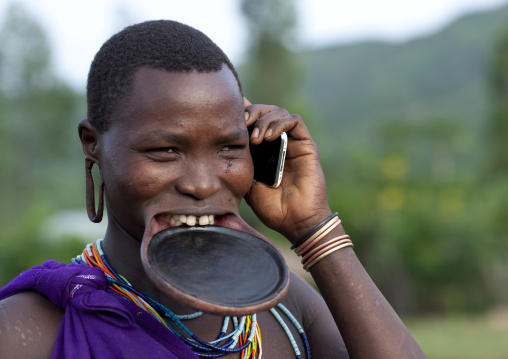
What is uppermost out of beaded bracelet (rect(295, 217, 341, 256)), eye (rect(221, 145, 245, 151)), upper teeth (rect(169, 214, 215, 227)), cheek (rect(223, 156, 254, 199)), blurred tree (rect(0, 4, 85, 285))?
eye (rect(221, 145, 245, 151))

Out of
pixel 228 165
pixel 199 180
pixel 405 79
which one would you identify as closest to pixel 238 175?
pixel 228 165

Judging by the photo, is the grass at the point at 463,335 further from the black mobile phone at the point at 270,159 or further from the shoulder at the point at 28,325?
the shoulder at the point at 28,325

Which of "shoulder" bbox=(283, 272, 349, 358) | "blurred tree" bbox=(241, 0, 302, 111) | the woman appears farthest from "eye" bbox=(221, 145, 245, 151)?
"blurred tree" bbox=(241, 0, 302, 111)

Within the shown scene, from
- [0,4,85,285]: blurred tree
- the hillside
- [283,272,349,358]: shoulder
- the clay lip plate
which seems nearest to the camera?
the clay lip plate

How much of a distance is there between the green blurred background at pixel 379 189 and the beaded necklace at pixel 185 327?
1062 cm

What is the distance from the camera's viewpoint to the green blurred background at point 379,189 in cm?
1612

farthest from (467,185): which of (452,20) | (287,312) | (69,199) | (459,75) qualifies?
(452,20)

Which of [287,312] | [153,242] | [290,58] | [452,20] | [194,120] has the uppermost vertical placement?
[194,120]

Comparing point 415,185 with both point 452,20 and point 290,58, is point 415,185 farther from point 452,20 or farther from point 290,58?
point 452,20

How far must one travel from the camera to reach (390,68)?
105m

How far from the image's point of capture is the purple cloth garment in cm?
197

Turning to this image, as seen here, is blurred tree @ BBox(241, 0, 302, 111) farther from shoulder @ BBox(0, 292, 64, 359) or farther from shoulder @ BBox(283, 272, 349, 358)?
shoulder @ BBox(0, 292, 64, 359)

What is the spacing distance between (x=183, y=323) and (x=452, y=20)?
12148 centimetres

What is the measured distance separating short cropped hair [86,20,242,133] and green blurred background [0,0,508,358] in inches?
424
